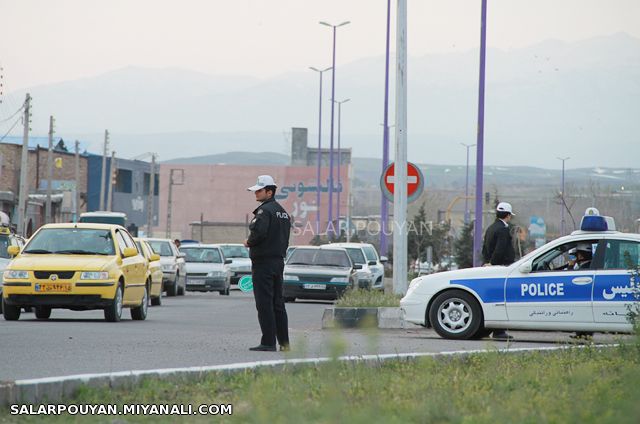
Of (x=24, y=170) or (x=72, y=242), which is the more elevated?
(x=24, y=170)

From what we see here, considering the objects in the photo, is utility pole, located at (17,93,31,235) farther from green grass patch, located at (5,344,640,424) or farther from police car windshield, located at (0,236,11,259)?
green grass patch, located at (5,344,640,424)

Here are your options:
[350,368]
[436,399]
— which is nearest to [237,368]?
[350,368]

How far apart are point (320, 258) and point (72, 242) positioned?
1444 centimetres

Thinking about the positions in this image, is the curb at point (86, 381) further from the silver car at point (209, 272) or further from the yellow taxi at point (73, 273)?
the silver car at point (209, 272)

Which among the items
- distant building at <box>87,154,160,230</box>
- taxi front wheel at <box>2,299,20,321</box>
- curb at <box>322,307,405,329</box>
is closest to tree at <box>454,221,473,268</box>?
distant building at <box>87,154,160,230</box>

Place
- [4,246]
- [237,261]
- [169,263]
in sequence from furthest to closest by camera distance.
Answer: [237,261] → [169,263] → [4,246]

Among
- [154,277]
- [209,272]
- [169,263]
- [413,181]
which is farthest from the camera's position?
[209,272]

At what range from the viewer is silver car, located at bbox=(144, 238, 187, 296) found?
38.5 metres

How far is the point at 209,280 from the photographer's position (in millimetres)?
43125

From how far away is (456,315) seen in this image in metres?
17.8

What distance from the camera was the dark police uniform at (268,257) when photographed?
14.6 m

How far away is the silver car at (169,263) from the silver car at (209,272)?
2.99 metres

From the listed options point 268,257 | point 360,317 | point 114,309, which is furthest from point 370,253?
point 268,257

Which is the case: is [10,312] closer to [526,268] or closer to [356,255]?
[526,268]
